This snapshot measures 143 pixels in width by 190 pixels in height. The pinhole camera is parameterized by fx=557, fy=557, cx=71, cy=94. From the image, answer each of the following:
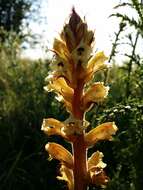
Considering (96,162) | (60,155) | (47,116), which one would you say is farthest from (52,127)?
(47,116)

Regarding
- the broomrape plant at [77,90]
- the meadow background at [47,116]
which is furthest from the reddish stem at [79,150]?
the meadow background at [47,116]

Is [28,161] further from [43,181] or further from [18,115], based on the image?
[18,115]

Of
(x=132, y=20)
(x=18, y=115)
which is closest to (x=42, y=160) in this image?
(x=18, y=115)

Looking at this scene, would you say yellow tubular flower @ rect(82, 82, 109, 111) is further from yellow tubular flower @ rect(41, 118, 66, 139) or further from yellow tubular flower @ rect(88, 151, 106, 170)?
yellow tubular flower @ rect(88, 151, 106, 170)

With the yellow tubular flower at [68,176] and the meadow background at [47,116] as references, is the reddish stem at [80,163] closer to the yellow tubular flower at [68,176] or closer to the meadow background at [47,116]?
the yellow tubular flower at [68,176]

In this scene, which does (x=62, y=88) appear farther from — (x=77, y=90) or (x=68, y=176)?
(x=68, y=176)

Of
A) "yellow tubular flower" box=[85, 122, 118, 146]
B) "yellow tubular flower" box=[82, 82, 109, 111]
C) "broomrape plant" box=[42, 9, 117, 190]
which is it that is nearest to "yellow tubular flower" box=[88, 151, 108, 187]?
"broomrape plant" box=[42, 9, 117, 190]

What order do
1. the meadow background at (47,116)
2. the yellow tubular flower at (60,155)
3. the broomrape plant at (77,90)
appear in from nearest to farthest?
the broomrape plant at (77,90)
the yellow tubular flower at (60,155)
the meadow background at (47,116)

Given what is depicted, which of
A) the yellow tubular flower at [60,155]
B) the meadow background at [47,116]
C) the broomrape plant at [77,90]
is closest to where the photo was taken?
the broomrape plant at [77,90]
